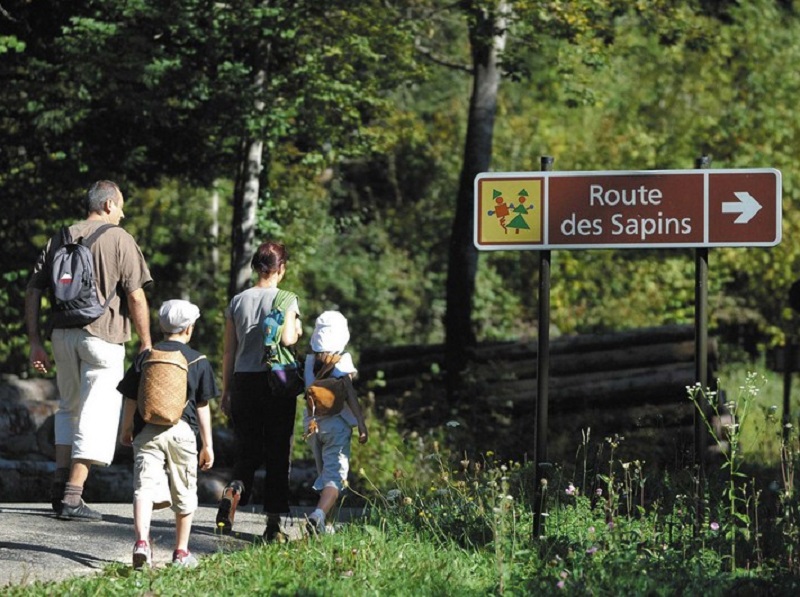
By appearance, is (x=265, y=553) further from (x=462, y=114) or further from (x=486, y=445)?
(x=462, y=114)

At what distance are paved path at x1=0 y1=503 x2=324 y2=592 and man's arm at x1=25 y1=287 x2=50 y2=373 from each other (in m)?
0.90

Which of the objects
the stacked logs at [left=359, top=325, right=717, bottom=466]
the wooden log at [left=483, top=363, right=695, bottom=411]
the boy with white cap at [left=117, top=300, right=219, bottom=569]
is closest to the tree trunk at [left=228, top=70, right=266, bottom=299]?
the stacked logs at [left=359, top=325, right=717, bottom=466]

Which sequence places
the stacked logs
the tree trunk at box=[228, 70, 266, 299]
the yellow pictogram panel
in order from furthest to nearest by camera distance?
the tree trunk at box=[228, 70, 266, 299]
the stacked logs
the yellow pictogram panel

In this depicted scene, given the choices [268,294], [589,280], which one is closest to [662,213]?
[268,294]

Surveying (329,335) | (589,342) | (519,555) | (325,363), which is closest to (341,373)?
(325,363)

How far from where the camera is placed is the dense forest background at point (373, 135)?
1527 cm

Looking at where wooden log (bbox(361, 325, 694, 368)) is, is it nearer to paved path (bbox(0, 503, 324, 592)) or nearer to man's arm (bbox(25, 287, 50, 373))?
paved path (bbox(0, 503, 324, 592))

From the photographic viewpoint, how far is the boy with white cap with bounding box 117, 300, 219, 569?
7.21 m

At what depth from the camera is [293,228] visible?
20453 mm

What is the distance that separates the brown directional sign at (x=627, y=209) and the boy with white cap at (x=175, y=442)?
1.57 meters

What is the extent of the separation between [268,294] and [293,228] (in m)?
12.2

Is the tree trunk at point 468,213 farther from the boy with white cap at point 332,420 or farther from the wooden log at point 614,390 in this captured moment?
the boy with white cap at point 332,420

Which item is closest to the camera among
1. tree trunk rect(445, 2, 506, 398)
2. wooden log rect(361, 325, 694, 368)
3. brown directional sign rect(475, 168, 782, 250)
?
A: brown directional sign rect(475, 168, 782, 250)

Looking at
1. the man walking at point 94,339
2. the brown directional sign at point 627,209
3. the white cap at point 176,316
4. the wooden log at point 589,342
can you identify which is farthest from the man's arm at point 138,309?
the wooden log at point 589,342
